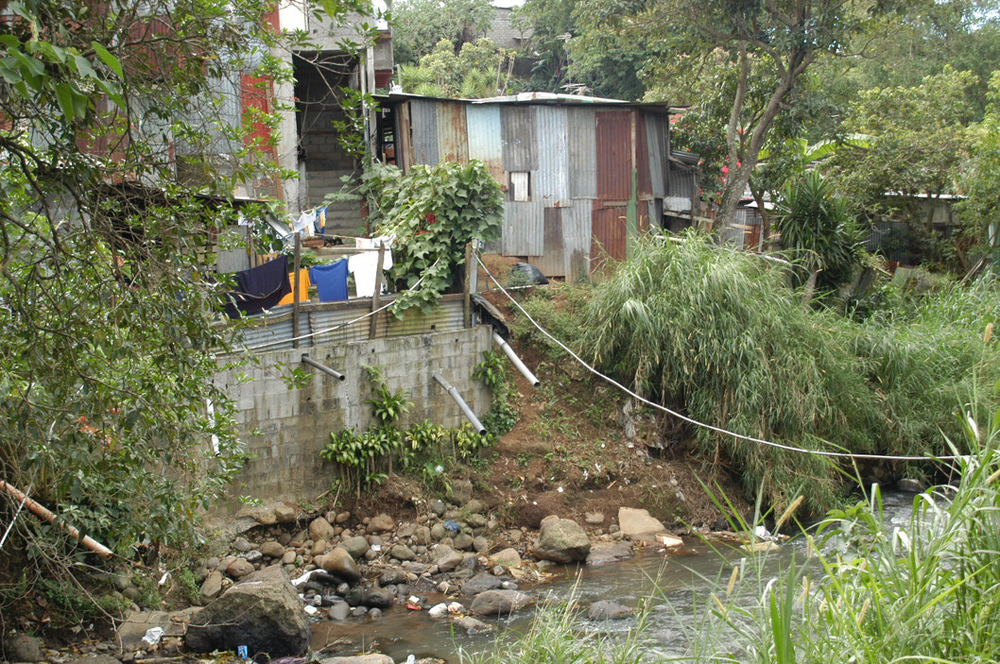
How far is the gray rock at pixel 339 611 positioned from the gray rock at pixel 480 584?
1236 mm

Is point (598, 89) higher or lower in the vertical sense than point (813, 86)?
higher

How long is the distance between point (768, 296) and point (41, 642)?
9.33 meters

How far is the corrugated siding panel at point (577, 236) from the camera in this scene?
1634 centimetres

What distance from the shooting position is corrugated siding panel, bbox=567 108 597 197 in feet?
Answer: 53.4

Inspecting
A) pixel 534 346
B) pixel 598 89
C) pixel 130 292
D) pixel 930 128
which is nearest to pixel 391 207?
Result: pixel 534 346

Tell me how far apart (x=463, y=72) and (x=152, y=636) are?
21.7 metres

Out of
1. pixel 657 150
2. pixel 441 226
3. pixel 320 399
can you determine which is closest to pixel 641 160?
pixel 657 150

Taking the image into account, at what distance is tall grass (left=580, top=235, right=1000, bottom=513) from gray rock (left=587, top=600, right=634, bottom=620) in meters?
3.26

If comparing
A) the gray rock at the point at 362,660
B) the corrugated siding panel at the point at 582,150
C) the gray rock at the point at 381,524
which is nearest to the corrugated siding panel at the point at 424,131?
the corrugated siding panel at the point at 582,150

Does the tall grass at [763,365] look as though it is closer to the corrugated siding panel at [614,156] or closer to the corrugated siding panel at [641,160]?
the corrugated siding panel at [614,156]

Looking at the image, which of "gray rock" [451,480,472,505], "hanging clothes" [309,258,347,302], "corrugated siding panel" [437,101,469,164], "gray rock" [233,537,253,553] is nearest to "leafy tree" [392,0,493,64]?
"corrugated siding panel" [437,101,469,164]

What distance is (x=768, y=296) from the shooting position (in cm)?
1184

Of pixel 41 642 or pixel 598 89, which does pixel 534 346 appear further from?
pixel 598 89

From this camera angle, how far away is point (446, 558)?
31.7 ft
